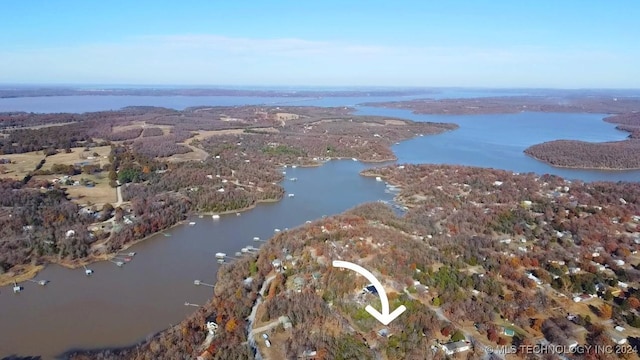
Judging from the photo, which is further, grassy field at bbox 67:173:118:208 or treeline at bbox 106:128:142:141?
treeline at bbox 106:128:142:141

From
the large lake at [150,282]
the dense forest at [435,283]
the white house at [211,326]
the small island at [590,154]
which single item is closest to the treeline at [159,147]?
the large lake at [150,282]

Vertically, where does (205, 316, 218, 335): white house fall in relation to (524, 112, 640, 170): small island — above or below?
below

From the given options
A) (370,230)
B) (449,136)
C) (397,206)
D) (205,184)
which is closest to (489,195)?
(397,206)

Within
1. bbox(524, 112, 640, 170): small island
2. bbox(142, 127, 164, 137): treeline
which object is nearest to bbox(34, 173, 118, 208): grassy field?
bbox(142, 127, 164, 137): treeline

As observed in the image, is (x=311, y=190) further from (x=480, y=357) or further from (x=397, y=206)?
(x=480, y=357)

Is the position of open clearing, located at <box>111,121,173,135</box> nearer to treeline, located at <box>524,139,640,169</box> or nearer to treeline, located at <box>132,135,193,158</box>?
treeline, located at <box>132,135,193,158</box>

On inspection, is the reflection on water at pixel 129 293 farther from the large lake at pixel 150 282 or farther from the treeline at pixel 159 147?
the treeline at pixel 159 147
